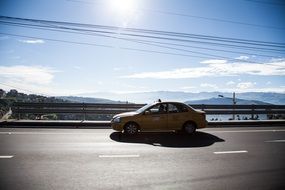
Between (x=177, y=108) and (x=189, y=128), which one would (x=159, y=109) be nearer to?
(x=177, y=108)

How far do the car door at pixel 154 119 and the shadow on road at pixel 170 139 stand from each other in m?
0.35

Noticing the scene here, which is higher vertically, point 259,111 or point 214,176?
point 259,111

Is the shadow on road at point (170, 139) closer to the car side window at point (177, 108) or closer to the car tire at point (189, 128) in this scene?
the car tire at point (189, 128)

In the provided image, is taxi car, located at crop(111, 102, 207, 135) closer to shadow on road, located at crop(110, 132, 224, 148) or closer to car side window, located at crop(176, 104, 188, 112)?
car side window, located at crop(176, 104, 188, 112)

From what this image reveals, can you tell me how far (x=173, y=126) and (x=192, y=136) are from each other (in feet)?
3.09

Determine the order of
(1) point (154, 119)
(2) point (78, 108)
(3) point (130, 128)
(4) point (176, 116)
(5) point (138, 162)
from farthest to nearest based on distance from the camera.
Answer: (2) point (78, 108) < (4) point (176, 116) < (1) point (154, 119) < (3) point (130, 128) < (5) point (138, 162)

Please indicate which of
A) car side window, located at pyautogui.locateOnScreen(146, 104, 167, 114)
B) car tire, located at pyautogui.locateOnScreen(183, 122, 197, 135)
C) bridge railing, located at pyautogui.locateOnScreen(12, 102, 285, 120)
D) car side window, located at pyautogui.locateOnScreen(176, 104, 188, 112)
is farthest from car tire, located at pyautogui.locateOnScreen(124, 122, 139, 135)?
bridge railing, located at pyautogui.locateOnScreen(12, 102, 285, 120)

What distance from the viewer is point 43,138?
449 inches

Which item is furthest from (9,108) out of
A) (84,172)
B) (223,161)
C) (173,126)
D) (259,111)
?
(259,111)

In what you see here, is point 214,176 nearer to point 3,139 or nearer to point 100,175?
point 100,175

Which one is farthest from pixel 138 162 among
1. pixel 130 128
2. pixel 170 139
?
pixel 130 128

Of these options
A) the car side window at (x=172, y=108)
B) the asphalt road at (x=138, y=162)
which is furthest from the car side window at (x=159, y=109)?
the asphalt road at (x=138, y=162)

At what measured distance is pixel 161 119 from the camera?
12.7m

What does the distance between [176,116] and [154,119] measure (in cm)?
102
